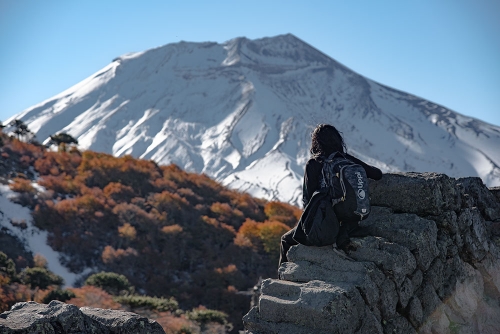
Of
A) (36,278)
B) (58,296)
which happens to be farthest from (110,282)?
(58,296)

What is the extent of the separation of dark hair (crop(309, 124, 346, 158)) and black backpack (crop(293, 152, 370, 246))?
9.1 inches

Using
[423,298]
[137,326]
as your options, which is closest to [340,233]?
[423,298]

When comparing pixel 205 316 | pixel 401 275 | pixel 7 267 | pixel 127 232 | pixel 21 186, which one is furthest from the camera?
pixel 21 186

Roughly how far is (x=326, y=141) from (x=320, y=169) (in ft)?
1.05

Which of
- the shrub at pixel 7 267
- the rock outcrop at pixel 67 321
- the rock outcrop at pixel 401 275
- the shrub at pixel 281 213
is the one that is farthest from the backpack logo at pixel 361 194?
the shrub at pixel 281 213

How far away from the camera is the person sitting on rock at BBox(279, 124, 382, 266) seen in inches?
194

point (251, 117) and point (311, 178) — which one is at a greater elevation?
point (251, 117)

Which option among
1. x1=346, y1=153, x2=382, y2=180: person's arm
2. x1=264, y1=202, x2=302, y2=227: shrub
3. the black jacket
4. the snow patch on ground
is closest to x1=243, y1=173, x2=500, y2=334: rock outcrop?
x1=346, y1=153, x2=382, y2=180: person's arm

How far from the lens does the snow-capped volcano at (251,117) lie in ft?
236

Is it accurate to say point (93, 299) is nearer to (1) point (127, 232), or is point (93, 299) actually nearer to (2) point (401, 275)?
(1) point (127, 232)

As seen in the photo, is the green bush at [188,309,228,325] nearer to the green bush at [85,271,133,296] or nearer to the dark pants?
the green bush at [85,271,133,296]

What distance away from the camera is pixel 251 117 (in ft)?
269

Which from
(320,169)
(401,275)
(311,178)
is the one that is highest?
(320,169)

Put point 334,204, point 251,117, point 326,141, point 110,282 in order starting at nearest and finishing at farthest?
point 334,204, point 326,141, point 110,282, point 251,117
